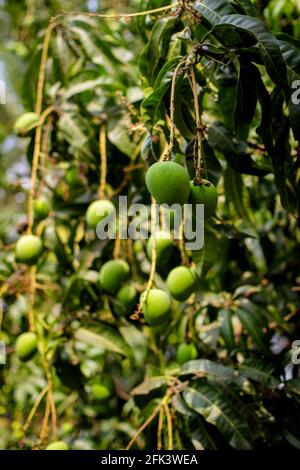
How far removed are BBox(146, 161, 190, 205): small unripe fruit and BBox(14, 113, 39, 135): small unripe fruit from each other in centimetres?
78

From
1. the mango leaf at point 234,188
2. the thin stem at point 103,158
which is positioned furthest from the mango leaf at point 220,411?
the thin stem at point 103,158

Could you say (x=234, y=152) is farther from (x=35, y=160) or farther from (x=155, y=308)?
(x=35, y=160)

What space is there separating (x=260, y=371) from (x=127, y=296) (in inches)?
14.5

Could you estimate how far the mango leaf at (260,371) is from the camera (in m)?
1.06

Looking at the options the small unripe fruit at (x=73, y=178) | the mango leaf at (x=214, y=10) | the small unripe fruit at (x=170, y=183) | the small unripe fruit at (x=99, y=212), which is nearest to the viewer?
the small unripe fruit at (x=170, y=183)

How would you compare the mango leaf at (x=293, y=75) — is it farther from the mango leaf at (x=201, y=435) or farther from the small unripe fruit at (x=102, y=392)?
the small unripe fruit at (x=102, y=392)

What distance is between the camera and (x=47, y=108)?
146 centimetres

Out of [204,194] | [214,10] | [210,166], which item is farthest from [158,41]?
[204,194]

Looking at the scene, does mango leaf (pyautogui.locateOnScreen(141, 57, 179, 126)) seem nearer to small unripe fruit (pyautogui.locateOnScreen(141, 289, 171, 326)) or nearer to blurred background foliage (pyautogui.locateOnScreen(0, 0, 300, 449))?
blurred background foliage (pyautogui.locateOnScreen(0, 0, 300, 449))

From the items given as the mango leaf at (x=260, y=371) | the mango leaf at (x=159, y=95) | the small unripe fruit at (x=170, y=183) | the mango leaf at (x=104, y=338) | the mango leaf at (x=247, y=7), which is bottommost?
the mango leaf at (x=260, y=371)

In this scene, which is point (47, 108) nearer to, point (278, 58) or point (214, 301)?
point (214, 301)

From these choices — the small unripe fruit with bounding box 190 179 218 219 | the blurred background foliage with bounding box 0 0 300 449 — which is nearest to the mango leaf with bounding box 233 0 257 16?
the blurred background foliage with bounding box 0 0 300 449

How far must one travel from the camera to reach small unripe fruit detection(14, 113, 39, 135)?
133cm
